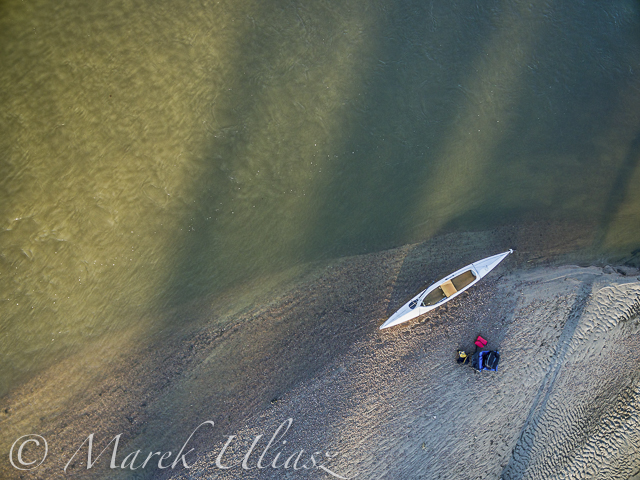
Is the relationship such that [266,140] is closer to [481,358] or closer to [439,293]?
[439,293]

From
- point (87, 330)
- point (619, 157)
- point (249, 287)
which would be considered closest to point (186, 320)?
point (249, 287)

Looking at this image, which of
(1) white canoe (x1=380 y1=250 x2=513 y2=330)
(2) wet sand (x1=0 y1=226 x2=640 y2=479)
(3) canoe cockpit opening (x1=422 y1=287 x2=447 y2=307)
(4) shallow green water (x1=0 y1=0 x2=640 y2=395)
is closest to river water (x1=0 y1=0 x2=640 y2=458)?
(4) shallow green water (x1=0 y1=0 x2=640 y2=395)

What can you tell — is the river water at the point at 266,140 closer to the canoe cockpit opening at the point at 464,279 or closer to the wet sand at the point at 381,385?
the wet sand at the point at 381,385

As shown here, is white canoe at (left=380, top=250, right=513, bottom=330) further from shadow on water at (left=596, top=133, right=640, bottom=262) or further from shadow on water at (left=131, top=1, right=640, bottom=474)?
shadow on water at (left=596, top=133, right=640, bottom=262)

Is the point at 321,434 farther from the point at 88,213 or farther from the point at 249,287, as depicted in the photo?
the point at 88,213

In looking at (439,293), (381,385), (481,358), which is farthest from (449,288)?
→ (381,385)
